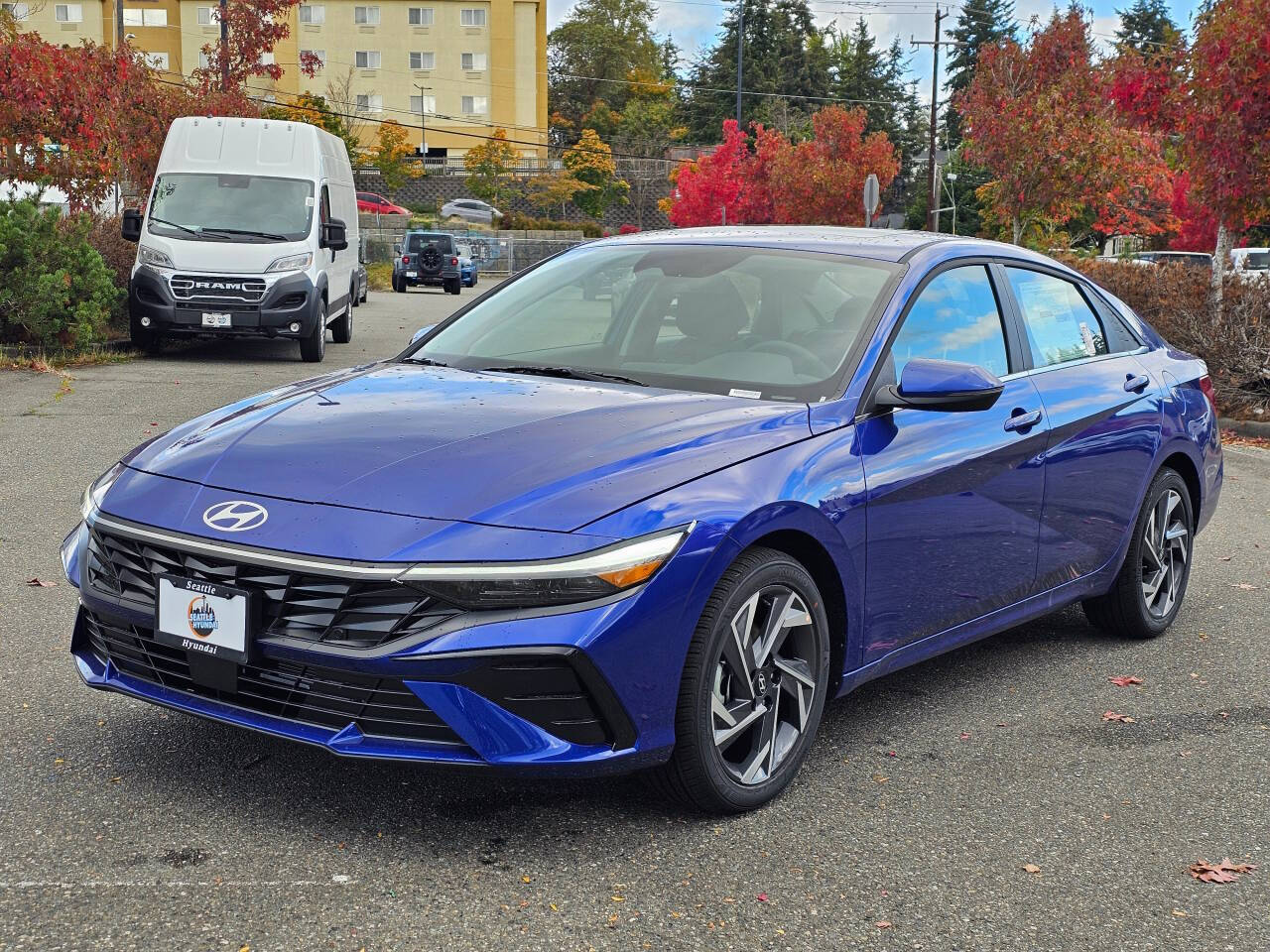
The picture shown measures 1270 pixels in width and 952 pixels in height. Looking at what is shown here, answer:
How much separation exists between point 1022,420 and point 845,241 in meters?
0.87

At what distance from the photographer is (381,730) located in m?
3.41

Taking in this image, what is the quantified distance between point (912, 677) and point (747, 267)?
5.32ft

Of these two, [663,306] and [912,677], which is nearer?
[663,306]

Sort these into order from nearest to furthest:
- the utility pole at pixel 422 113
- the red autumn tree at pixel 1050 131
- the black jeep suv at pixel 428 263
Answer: the red autumn tree at pixel 1050 131
the black jeep suv at pixel 428 263
the utility pole at pixel 422 113

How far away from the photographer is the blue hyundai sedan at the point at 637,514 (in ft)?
11.0

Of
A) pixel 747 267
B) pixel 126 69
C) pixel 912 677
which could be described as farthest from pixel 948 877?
pixel 126 69

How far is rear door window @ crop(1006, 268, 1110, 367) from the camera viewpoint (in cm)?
533

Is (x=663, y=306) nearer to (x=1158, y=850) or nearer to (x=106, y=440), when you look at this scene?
(x=1158, y=850)

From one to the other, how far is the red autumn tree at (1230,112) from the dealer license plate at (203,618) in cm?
1329

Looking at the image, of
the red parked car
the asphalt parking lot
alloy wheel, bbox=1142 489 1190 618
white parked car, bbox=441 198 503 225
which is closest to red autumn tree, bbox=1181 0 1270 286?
alloy wheel, bbox=1142 489 1190 618

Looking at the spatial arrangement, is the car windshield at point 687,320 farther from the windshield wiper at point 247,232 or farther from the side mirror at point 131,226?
the side mirror at point 131,226

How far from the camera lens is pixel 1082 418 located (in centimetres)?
532

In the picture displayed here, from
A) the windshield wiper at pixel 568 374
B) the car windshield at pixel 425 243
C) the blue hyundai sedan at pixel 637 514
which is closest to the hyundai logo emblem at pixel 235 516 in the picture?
the blue hyundai sedan at pixel 637 514

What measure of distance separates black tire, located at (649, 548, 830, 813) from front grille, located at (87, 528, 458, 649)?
671mm
